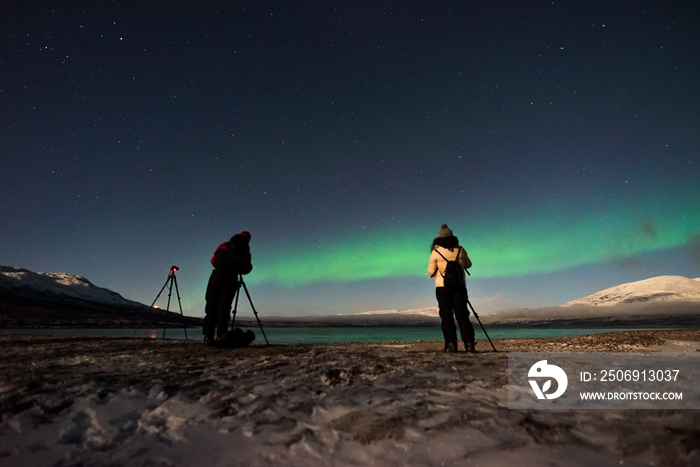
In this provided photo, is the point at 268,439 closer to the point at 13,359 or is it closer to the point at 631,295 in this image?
the point at 13,359

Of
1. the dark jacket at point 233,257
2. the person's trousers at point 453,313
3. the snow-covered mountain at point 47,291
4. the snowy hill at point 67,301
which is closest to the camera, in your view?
the person's trousers at point 453,313

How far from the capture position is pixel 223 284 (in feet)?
24.6

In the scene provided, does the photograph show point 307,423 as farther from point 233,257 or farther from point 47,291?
point 47,291

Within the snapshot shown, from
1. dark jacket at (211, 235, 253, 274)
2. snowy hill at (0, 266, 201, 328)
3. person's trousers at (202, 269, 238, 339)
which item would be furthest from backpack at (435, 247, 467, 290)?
snowy hill at (0, 266, 201, 328)

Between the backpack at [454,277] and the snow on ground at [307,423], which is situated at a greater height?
the backpack at [454,277]

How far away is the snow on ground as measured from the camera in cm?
198

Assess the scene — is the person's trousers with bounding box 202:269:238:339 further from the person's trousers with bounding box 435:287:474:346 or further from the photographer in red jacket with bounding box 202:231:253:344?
the person's trousers with bounding box 435:287:474:346

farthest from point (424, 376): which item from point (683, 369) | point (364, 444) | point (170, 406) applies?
point (683, 369)

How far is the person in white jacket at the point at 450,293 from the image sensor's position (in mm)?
6641

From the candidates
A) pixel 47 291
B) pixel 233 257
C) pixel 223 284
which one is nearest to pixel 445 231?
pixel 233 257

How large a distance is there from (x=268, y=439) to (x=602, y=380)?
3.56m

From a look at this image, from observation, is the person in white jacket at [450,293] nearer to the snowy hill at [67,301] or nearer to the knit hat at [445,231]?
the knit hat at [445,231]

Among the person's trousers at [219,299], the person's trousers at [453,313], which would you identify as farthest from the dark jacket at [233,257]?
the person's trousers at [453,313]

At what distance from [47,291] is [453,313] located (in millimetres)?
190273
